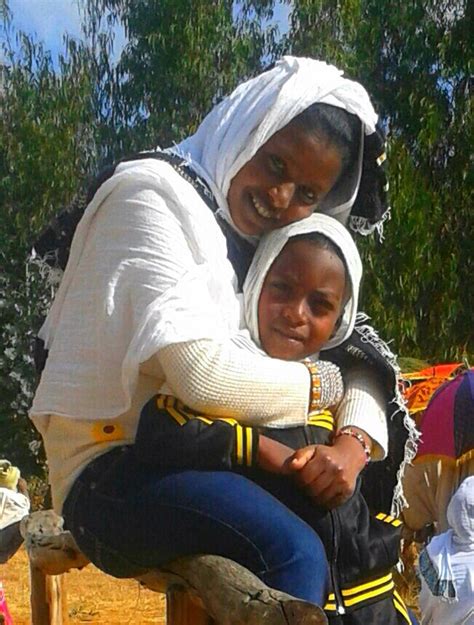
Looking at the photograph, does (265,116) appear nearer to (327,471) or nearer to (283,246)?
(283,246)

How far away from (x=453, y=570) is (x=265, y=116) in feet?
6.24

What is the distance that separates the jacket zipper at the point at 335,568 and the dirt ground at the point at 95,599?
511 cm

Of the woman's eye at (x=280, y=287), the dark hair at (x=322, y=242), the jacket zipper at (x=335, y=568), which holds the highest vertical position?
the dark hair at (x=322, y=242)

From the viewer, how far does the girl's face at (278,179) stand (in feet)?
6.99

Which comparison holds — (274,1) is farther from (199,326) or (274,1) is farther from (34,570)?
(199,326)

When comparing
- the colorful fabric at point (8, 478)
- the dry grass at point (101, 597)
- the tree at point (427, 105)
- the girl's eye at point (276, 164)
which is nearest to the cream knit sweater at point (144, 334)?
the girl's eye at point (276, 164)

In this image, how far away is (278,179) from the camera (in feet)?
6.98

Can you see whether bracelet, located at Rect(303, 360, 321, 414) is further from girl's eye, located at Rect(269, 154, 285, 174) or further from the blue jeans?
girl's eye, located at Rect(269, 154, 285, 174)

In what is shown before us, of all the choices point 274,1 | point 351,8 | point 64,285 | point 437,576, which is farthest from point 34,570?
point 274,1

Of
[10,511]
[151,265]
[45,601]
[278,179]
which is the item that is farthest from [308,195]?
[10,511]

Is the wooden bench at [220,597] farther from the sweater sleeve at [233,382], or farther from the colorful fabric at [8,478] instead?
the colorful fabric at [8,478]

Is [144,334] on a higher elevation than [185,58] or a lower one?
higher

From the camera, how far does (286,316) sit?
2107mm

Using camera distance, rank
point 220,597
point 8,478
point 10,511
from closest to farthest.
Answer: point 220,597 < point 10,511 < point 8,478
